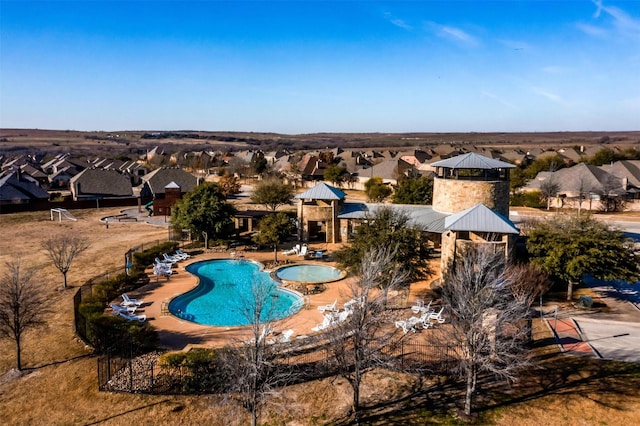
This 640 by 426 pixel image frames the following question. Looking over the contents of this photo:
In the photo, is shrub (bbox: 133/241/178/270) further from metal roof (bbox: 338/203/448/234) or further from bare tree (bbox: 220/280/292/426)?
bare tree (bbox: 220/280/292/426)

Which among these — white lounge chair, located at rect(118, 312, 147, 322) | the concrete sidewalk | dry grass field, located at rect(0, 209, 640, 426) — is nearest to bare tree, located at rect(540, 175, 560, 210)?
the concrete sidewalk

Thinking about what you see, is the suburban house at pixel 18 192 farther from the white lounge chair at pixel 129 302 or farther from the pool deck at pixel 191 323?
the white lounge chair at pixel 129 302

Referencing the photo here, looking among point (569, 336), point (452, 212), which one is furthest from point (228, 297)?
point (452, 212)

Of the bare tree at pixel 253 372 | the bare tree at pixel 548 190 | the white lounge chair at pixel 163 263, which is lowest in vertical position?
the white lounge chair at pixel 163 263

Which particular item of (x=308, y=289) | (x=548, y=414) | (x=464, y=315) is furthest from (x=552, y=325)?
(x=308, y=289)

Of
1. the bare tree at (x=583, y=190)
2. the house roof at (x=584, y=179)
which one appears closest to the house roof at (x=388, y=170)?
the house roof at (x=584, y=179)

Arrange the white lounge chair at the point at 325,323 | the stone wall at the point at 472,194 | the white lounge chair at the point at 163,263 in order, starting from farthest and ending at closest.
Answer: the stone wall at the point at 472,194 < the white lounge chair at the point at 163,263 < the white lounge chair at the point at 325,323

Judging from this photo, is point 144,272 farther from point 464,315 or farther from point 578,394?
point 578,394
